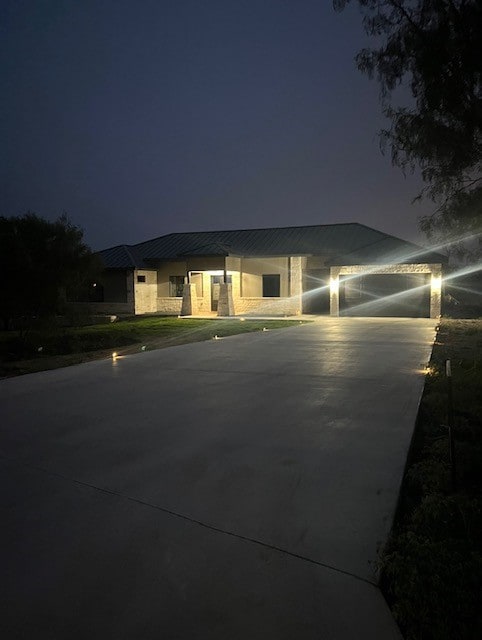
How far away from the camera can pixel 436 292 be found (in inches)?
865

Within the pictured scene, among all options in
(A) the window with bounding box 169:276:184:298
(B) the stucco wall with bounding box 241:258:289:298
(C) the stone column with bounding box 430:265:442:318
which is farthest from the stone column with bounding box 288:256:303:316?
(A) the window with bounding box 169:276:184:298

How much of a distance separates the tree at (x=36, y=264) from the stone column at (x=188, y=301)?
1142cm

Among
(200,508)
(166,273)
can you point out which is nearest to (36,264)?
(200,508)

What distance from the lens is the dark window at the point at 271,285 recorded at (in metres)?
27.6

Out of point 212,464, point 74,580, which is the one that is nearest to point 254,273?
point 212,464

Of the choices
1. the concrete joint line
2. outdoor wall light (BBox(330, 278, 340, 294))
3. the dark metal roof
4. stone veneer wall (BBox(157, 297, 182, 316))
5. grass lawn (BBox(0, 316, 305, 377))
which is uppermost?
the dark metal roof

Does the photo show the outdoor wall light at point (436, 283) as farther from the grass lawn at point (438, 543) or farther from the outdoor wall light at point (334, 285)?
the grass lawn at point (438, 543)

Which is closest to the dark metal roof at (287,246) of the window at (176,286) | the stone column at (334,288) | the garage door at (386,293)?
the stone column at (334,288)

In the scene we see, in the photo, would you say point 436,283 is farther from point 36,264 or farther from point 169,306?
point 36,264

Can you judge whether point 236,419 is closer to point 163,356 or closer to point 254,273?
point 163,356

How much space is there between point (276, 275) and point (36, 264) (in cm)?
1639

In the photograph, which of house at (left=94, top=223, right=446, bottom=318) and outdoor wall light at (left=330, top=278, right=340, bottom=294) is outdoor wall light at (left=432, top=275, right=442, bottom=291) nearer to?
house at (left=94, top=223, right=446, bottom=318)

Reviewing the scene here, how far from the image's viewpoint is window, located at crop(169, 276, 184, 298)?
97.7ft

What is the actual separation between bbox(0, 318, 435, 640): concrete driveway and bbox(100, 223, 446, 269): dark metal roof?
17.8m
